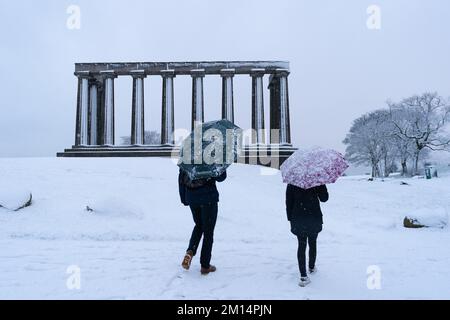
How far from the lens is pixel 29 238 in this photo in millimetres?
9633

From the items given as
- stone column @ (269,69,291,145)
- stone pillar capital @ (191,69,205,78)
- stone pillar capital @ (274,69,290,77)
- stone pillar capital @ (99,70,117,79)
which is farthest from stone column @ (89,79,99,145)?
stone pillar capital @ (274,69,290,77)

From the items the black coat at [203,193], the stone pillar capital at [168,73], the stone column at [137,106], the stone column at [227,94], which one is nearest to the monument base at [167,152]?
the stone column at [137,106]

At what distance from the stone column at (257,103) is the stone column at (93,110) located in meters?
16.9

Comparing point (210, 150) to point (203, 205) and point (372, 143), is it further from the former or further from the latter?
point (372, 143)

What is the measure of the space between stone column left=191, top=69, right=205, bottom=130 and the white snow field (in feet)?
67.4

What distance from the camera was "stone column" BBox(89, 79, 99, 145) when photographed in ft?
131

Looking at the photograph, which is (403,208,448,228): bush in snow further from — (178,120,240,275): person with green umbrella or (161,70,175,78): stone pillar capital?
(161,70,175,78): stone pillar capital

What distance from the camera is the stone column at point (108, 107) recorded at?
38.9 meters

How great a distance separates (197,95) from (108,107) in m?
9.35

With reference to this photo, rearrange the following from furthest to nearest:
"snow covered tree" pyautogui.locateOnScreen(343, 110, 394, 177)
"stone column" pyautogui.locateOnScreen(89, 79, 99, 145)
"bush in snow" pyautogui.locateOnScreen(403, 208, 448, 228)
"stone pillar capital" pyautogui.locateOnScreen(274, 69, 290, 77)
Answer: "snow covered tree" pyautogui.locateOnScreen(343, 110, 394, 177) → "stone column" pyautogui.locateOnScreen(89, 79, 99, 145) → "stone pillar capital" pyautogui.locateOnScreen(274, 69, 290, 77) → "bush in snow" pyautogui.locateOnScreen(403, 208, 448, 228)

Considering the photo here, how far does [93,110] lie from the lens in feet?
133

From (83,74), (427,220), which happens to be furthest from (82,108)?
(427,220)
